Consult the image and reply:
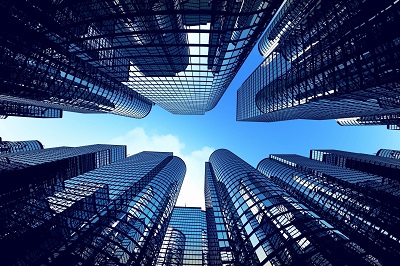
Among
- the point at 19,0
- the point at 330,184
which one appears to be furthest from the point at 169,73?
the point at 330,184

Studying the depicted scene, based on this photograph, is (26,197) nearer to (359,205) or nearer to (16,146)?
(359,205)

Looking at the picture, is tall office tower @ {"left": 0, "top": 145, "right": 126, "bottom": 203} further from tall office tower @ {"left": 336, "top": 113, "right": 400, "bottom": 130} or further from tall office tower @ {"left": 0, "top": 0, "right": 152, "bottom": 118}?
tall office tower @ {"left": 336, "top": 113, "right": 400, "bottom": 130}

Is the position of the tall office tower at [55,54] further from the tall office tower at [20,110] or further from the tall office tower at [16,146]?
the tall office tower at [16,146]

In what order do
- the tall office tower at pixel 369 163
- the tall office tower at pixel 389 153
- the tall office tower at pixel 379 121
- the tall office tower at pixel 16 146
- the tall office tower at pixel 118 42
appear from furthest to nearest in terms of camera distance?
the tall office tower at pixel 389 153 < the tall office tower at pixel 16 146 < the tall office tower at pixel 379 121 < the tall office tower at pixel 369 163 < the tall office tower at pixel 118 42

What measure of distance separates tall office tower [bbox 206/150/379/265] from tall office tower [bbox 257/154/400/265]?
2.42 meters

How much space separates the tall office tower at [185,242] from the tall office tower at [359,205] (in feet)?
75.6

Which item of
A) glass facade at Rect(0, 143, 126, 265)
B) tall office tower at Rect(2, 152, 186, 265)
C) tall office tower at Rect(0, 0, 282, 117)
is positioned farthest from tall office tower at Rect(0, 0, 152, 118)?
tall office tower at Rect(2, 152, 186, 265)

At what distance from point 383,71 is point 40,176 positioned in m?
50.6

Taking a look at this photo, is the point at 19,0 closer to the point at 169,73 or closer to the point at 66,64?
the point at 66,64

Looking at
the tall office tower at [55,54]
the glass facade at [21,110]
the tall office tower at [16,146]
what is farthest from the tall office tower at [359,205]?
the tall office tower at [16,146]

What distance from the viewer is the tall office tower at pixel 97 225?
21531 mm

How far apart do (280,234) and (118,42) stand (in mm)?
29718

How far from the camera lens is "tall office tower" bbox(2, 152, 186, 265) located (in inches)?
848

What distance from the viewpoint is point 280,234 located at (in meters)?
26.8
